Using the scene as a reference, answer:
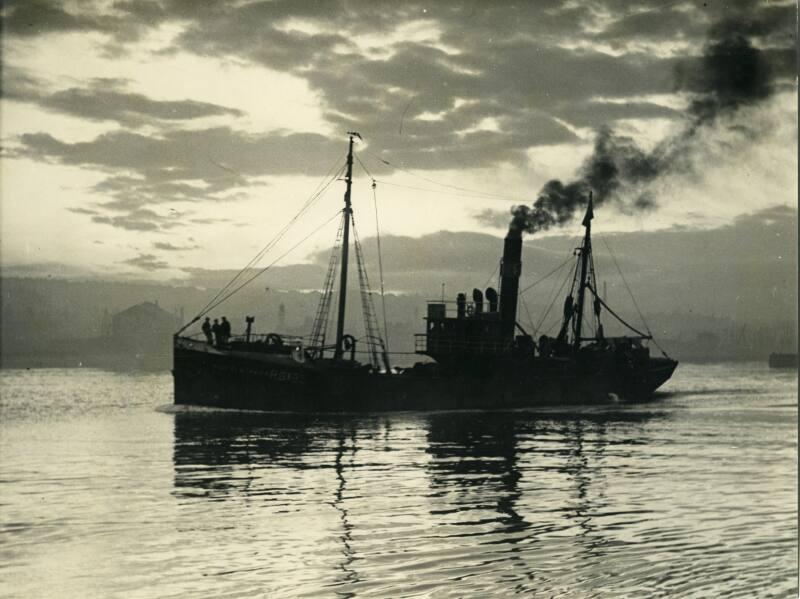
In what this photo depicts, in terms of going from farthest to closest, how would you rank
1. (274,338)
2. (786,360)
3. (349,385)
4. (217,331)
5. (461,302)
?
(349,385) → (274,338) → (461,302) → (217,331) → (786,360)

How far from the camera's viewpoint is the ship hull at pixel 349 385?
Answer: 1923cm

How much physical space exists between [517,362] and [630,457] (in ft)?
29.3

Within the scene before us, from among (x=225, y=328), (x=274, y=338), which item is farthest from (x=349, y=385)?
(x=225, y=328)

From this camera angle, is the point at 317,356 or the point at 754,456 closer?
the point at 754,456

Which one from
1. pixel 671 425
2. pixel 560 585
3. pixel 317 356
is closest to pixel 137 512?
pixel 560 585

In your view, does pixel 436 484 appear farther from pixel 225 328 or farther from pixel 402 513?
pixel 225 328

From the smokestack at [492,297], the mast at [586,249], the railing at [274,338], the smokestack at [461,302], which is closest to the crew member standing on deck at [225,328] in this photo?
the railing at [274,338]

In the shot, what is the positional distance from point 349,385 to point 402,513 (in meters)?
11.3

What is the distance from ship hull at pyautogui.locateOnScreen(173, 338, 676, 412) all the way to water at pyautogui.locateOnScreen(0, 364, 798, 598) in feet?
11.3

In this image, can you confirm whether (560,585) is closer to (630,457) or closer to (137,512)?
(137,512)

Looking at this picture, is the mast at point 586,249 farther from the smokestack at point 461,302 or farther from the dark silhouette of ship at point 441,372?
the dark silhouette of ship at point 441,372

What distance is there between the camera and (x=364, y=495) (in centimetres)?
917

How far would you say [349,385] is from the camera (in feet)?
64.0

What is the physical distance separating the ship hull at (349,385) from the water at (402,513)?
3.46 metres
